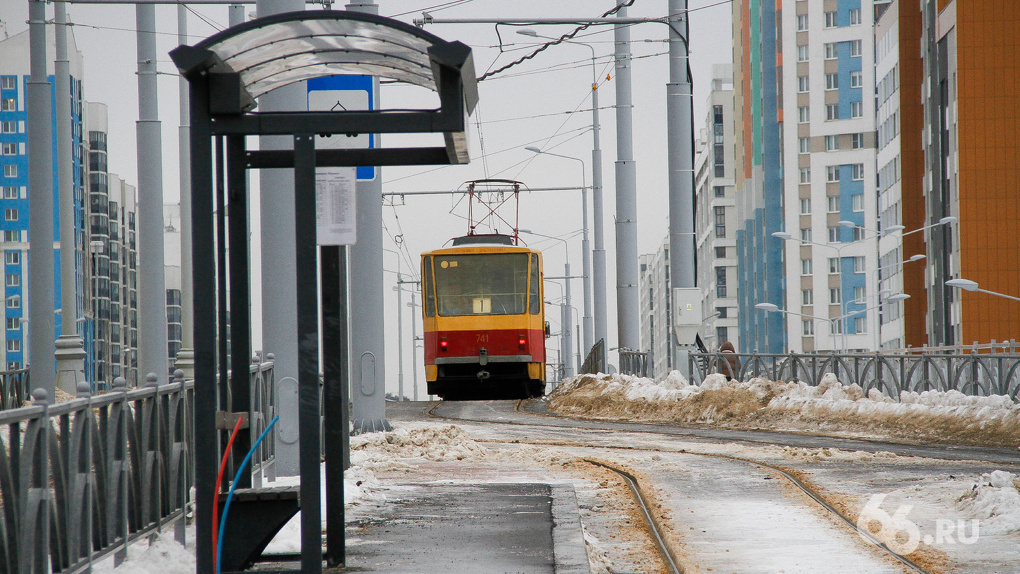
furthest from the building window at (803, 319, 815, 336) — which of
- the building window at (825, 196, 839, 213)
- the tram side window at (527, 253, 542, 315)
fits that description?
the tram side window at (527, 253, 542, 315)

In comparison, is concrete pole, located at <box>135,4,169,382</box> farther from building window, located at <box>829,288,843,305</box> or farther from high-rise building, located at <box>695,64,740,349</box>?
high-rise building, located at <box>695,64,740,349</box>

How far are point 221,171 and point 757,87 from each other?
100 meters

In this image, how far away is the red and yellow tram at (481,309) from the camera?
83.8ft

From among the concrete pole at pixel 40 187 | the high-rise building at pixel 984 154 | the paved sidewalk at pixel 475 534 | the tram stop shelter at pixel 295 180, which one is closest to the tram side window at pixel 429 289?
the concrete pole at pixel 40 187

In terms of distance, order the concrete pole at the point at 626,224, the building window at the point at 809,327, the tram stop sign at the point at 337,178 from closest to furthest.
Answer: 1. the tram stop sign at the point at 337,178
2. the concrete pole at the point at 626,224
3. the building window at the point at 809,327

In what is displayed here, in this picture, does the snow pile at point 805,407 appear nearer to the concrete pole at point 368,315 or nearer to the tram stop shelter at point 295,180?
the concrete pole at point 368,315

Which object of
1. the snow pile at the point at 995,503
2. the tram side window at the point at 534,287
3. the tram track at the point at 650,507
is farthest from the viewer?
the tram side window at the point at 534,287

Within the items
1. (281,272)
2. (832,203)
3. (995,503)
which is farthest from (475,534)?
(832,203)

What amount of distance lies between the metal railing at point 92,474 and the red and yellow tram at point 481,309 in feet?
57.5

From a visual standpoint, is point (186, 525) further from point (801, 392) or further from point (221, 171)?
point (801, 392)

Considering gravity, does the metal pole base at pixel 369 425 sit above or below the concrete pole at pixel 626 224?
below

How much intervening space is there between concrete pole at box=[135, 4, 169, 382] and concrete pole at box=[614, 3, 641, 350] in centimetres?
1102

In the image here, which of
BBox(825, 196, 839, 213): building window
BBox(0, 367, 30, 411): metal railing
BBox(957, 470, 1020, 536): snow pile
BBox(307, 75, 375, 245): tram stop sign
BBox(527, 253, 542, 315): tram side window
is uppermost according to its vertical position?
BBox(825, 196, 839, 213): building window

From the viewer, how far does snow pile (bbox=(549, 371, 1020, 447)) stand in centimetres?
1997
